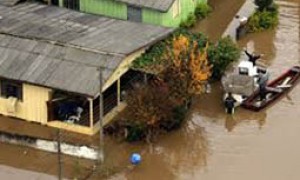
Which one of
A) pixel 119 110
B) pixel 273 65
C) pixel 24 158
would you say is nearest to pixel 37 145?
pixel 24 158

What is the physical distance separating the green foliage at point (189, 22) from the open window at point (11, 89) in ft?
28.6

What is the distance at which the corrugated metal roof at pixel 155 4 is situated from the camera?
30.8 m

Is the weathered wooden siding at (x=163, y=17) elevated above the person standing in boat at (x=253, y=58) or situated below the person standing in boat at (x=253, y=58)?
above

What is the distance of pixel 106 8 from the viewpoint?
31672mm

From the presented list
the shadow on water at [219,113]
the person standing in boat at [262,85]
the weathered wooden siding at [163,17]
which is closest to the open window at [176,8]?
the weathered wooden siding at [163,17]

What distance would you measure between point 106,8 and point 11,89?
253 inches

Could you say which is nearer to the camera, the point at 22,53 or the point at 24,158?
the point at 24,158

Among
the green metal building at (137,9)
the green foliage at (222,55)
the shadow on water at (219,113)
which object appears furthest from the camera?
the green metal building at (137,9)

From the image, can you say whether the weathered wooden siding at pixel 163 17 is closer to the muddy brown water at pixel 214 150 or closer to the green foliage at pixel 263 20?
the green foliage at pixel 263 20

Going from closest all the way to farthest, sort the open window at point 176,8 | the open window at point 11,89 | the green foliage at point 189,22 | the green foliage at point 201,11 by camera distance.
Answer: the open window at point 11,89 < the open window at point 176,8 < the green foliage at point 189,22 < the green foliage at point 201,11

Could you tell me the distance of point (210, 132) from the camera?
26.6 metres

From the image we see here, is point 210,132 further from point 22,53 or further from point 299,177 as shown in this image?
point 22,53

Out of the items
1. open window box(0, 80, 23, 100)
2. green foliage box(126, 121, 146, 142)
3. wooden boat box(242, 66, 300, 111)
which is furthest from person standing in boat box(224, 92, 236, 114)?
open window box(0, 80, 23, 100)

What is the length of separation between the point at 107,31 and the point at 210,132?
16.9 feet
